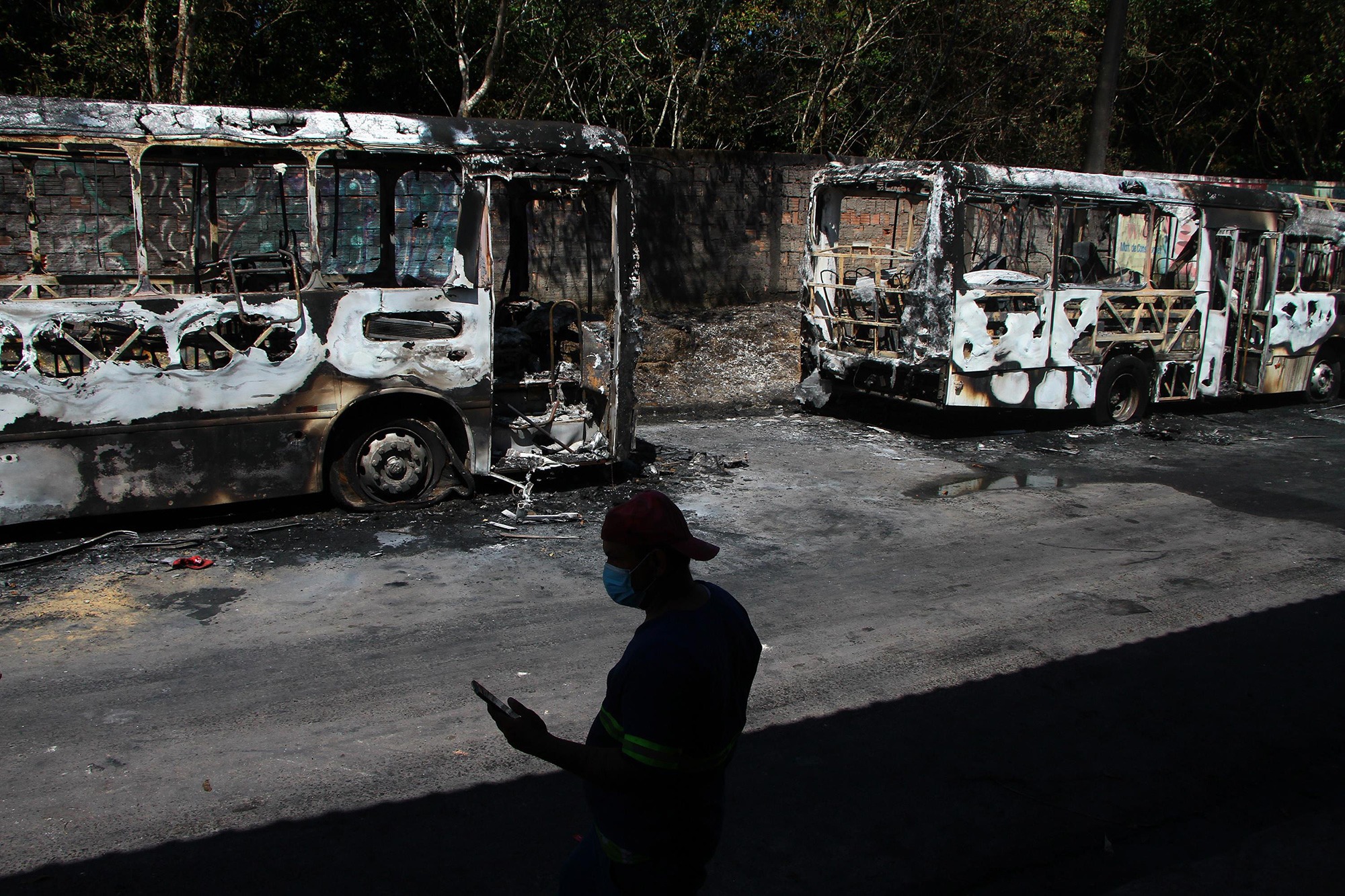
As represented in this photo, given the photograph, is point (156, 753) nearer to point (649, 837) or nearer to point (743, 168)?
point (649, 837)

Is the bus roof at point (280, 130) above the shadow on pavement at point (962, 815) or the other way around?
above

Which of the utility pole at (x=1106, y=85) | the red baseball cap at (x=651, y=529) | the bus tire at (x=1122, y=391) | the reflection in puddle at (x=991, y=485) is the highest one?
the utility pole at (x=1106, y=85)

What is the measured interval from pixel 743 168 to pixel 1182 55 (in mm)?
11915

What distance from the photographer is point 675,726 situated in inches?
75.9

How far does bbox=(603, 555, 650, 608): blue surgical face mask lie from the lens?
2.13 m

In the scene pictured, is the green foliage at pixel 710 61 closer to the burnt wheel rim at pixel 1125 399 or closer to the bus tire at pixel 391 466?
the bus tire at pixel 391 466

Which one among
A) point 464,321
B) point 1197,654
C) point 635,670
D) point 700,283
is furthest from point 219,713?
point 700,283

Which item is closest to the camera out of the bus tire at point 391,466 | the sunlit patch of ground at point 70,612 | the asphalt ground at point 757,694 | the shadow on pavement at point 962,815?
the shadow on pavement at point 962,815

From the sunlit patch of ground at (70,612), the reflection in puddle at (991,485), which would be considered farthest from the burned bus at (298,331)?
the reflection in puddle at (991,485)

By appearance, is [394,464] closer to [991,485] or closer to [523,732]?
[991,485]

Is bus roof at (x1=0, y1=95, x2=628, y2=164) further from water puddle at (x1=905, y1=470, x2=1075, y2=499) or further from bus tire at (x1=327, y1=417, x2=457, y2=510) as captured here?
water puddle at (x1=905, y1=470, x2=1075, y2=499)

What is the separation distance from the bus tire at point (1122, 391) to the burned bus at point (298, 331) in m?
5.93

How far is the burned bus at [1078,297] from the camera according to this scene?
31.7 feet

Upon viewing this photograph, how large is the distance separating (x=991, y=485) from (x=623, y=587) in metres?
6.88
